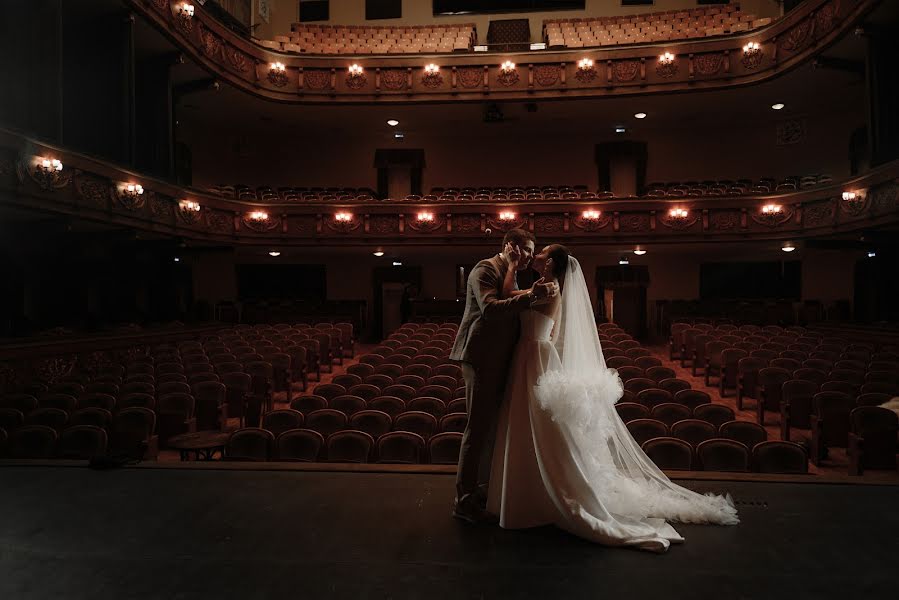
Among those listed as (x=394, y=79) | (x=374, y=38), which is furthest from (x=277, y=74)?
(x=374, y=38)

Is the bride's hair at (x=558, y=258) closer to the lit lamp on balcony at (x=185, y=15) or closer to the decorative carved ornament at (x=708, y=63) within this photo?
the lit lamp on balcony at (x=185, y=15)

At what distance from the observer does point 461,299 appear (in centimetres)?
1683

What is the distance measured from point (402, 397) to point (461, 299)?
1014cm

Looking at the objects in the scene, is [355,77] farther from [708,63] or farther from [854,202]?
[854,202]

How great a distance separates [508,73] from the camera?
50.9 feet

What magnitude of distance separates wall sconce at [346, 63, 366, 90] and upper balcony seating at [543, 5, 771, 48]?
5693 mm

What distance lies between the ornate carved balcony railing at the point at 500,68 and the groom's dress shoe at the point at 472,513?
42.9 feet

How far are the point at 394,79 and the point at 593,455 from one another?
14.7m

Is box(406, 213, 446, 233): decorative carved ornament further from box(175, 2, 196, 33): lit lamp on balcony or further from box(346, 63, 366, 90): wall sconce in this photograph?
box(175, 2, 196, 33): lit lamp on balcony

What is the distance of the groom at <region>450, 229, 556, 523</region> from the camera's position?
2.98m

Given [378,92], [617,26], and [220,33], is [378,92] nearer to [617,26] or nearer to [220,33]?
[220,33]

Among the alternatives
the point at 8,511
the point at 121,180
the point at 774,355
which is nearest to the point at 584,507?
the point at 8,511

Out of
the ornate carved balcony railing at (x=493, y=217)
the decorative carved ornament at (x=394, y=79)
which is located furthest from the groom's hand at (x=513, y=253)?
the decorative carved ornament at (x=394, y=79)

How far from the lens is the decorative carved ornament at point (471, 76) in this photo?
15594mm
